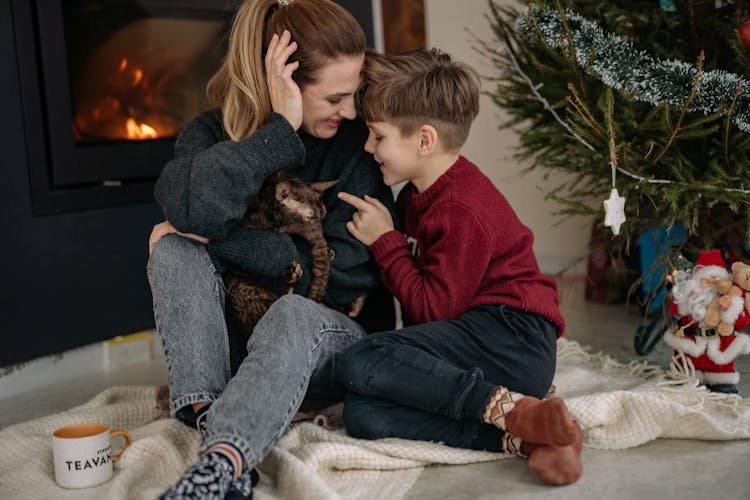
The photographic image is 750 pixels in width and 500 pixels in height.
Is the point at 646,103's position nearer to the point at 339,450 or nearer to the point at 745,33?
the point at 745,33

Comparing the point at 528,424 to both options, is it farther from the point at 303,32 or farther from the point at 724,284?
the point at 303,32

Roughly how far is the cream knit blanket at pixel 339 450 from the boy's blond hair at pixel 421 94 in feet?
1.79

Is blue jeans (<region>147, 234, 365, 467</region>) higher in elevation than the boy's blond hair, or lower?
lower

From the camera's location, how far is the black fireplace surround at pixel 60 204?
187 cm

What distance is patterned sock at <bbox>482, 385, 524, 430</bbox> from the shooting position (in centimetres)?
127

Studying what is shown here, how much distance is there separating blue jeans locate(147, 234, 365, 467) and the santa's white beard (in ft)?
2.06

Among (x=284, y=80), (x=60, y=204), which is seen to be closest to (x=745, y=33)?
(x=284, y=80)

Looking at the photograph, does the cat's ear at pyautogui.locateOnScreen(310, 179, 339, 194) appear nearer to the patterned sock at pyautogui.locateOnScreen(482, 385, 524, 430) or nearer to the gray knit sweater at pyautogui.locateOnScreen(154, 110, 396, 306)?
the gray knit sweater at pyautogui.locateOnScreen(154, 110, 396, 306)

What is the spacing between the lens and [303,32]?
151 cm

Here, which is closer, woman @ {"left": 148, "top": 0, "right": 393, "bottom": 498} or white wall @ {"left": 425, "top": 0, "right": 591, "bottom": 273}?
woman @ {"left": 148, "top": 0, "right": 393, "bottom": 498}

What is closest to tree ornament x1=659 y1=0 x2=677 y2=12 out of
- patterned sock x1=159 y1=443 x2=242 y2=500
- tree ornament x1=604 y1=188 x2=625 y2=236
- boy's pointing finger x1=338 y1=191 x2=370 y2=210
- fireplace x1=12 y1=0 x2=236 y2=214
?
tree ornament x1=604 y1=188 x2=625 y2=236

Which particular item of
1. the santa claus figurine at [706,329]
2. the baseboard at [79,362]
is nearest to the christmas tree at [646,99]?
the santa claus figurine at [706,329]

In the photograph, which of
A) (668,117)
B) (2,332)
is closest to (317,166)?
(668,117)

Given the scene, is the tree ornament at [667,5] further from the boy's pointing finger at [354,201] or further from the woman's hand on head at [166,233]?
the woman's hand on head at [166,233]
